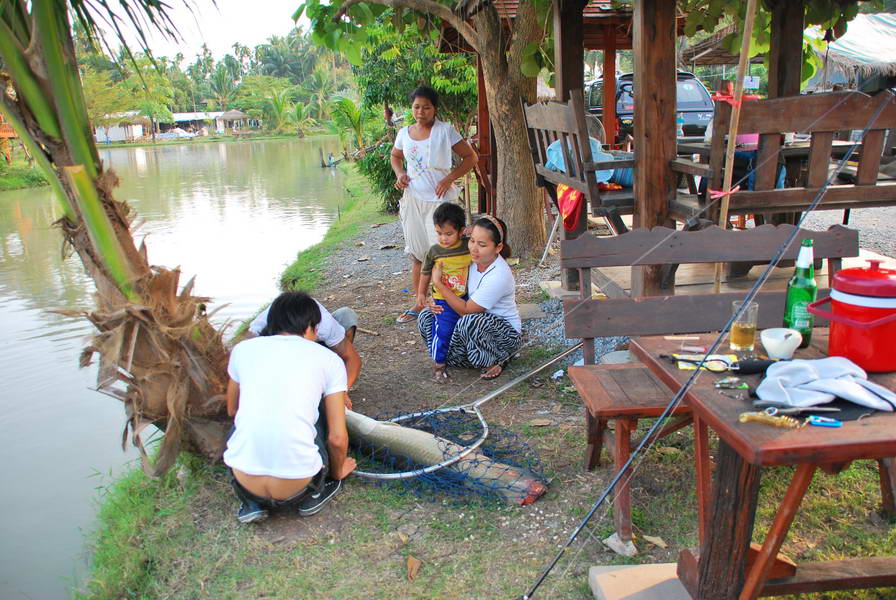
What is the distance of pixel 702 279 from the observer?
16.1 ft

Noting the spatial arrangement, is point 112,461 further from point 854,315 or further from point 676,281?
point 854,315

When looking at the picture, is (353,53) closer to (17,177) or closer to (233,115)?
(17,177)

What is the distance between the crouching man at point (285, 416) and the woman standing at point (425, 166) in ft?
9.23

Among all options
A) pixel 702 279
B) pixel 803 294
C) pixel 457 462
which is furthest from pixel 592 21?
pixel 803 294

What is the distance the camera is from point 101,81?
3688 centimetres

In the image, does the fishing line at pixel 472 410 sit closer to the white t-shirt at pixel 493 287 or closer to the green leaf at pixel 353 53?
Answer: the white t-shirt at pixel 493 287

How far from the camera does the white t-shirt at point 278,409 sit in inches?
118

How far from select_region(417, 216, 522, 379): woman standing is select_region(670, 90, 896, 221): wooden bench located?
3.84 ft

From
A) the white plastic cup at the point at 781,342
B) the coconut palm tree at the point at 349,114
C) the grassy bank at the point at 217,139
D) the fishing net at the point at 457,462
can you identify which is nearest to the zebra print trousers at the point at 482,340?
the fishing net at the point at 457,462

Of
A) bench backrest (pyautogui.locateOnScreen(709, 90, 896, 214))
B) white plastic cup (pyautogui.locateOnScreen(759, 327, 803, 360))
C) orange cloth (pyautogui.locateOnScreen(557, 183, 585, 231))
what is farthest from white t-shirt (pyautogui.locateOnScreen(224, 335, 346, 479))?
orange cloth (pyautogui.locateOnScreen(557, 183, 585, 231))

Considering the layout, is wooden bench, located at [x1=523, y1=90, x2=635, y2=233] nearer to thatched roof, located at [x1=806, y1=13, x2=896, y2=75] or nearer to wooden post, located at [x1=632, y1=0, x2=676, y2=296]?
wooden post, located at [x1=632, y1=0, x2=676, y2=296]

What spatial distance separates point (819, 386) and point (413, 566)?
1.68m

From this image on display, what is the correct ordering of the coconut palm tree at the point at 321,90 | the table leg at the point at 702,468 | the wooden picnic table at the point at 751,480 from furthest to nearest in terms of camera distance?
1. the coconut palm tree at the point at 321,90
2. the table leg at the point at 702,468
3. the wooden picnic table at the point at 751,480

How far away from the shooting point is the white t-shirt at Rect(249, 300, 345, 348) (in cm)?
381
